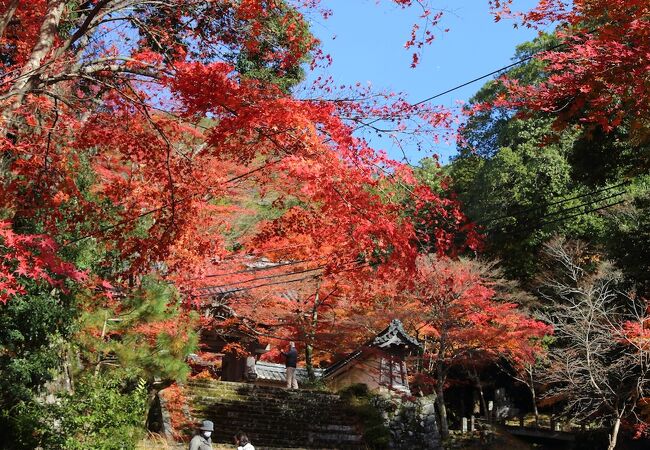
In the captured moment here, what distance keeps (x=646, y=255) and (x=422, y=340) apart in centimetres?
810

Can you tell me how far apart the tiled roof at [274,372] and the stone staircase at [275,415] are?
12.7 ft

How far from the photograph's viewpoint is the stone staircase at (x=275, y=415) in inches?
577

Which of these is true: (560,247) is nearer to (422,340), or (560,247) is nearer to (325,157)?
(422,340)

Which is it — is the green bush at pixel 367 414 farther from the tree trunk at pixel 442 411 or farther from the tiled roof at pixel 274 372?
the tiled roof at pixel 274 372

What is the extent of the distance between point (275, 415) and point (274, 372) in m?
5.67

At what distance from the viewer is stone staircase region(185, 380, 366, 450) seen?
48.1 feet

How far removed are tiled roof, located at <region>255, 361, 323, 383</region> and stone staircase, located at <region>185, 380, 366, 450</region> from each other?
12.7ft

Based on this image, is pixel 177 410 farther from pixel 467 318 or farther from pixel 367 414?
pixel 467 318

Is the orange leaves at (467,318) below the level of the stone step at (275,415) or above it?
above

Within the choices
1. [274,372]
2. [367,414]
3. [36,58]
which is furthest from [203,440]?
[274,372]

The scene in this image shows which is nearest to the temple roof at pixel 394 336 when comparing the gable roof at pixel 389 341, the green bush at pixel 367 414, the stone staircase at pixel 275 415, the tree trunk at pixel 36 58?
the gable roof at pixel 389 341

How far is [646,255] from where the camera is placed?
1686cm

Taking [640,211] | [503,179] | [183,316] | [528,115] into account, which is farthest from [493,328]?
[528,115]

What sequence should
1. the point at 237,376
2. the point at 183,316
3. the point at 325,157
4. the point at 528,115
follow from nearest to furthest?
the point at 325,157 < the point at 528,115 < the point at 183,316 < the point at 237,376
